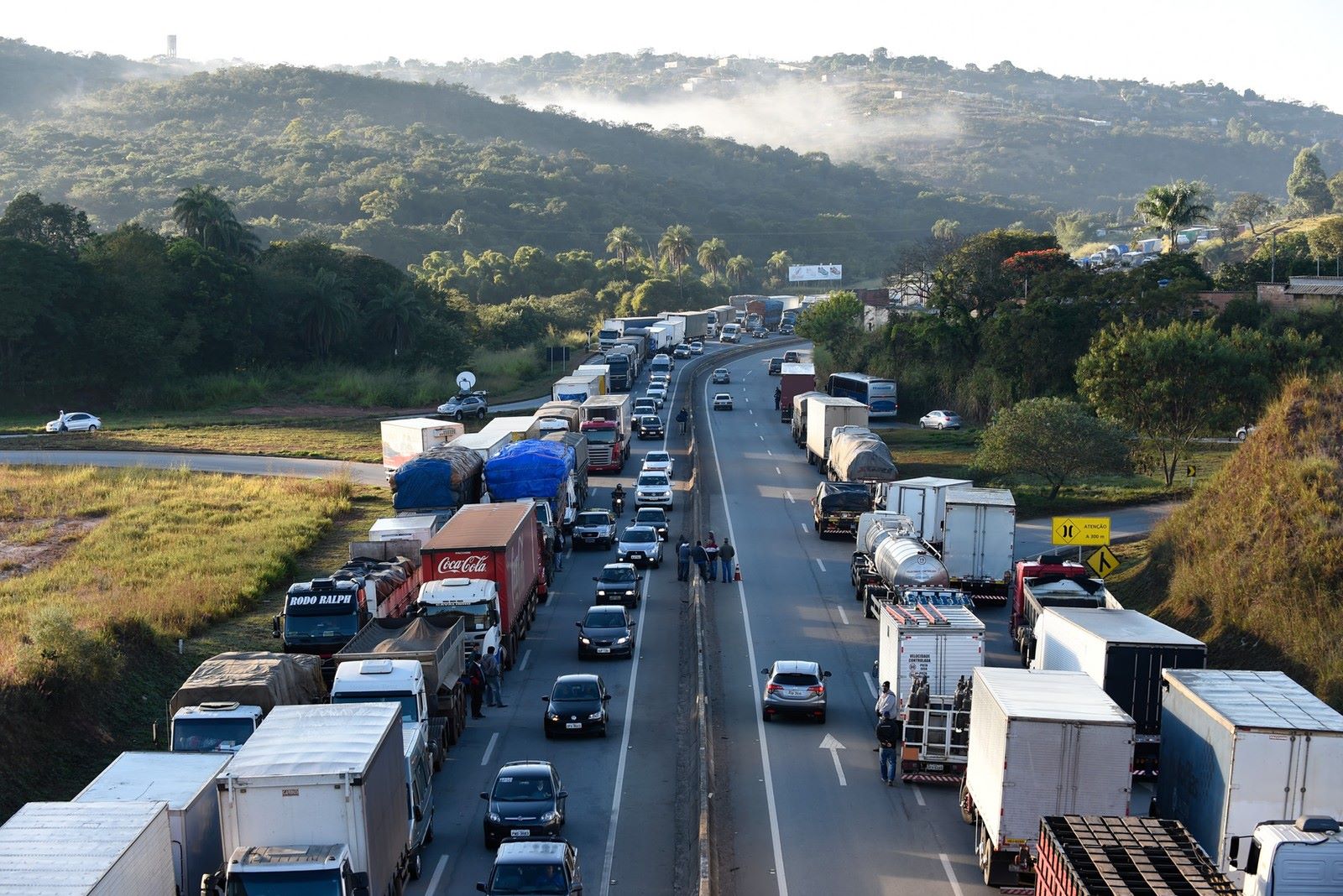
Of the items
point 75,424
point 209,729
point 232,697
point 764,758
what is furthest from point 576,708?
point 75,424

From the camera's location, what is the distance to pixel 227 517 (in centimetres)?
4491

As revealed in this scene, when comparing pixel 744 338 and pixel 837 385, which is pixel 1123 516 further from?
pixel 744 338

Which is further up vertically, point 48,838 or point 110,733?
point 48,838

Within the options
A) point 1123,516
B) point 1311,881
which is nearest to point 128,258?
point 1123,516

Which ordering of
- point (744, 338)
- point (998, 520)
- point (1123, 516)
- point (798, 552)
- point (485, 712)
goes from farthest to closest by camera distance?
point (744, 338) < point (1123, 516) < point (798, 552) < point (998, 520) < point (485, 712)

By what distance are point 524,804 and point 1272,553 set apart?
59.4ft

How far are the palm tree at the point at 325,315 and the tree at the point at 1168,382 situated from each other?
2550 inches

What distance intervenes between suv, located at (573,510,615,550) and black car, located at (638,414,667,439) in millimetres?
24181

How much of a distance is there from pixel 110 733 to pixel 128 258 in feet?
229

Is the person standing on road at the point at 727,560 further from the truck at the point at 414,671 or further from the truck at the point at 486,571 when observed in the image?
the truck at the point at 414,671

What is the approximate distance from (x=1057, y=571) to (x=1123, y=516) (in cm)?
1564

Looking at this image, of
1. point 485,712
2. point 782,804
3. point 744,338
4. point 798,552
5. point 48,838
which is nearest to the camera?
point 48,838

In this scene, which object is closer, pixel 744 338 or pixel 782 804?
pixel 782 804

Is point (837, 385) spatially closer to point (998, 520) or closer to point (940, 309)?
point (940, 309)
